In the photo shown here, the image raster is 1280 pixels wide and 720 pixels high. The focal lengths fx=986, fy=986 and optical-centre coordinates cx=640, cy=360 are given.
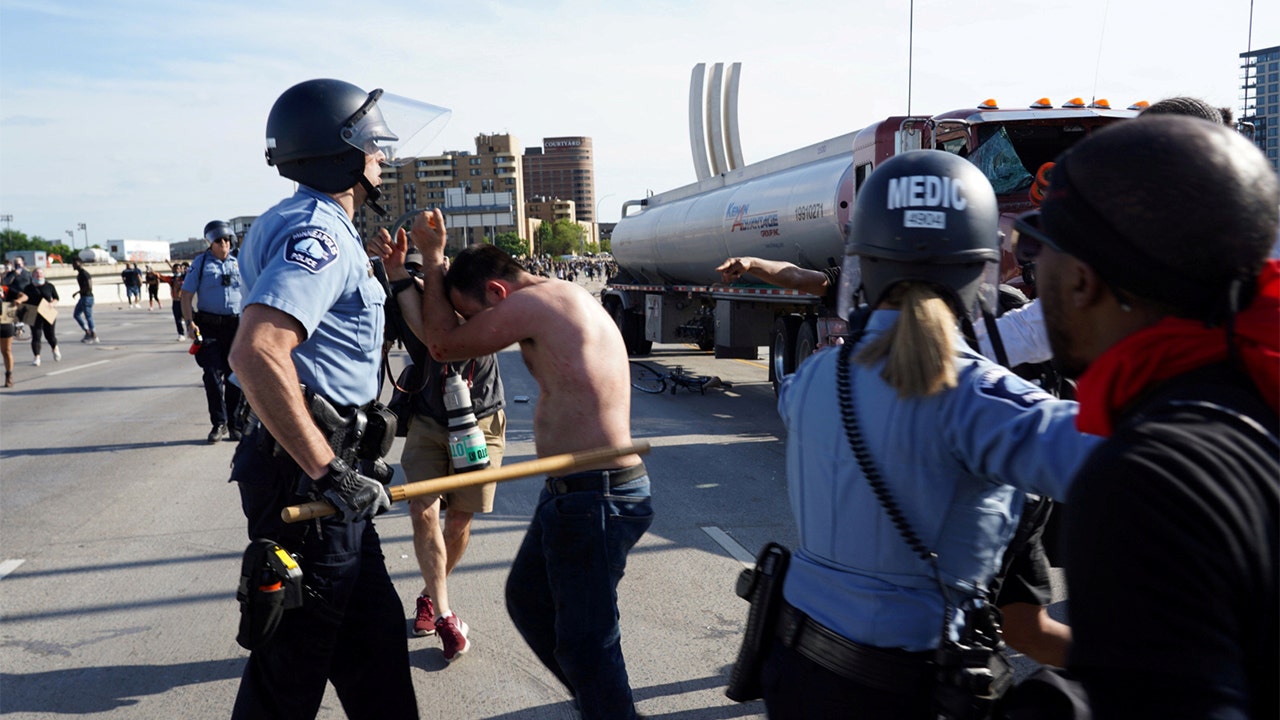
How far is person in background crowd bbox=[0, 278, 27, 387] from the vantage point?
14.5 m

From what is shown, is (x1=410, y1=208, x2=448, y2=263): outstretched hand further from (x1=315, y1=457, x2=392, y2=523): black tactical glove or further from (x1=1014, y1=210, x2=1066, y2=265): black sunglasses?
(x1=1014, y1=210, x2=1066, y2=265): black sunglasses

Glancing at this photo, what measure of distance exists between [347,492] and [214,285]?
8630mm

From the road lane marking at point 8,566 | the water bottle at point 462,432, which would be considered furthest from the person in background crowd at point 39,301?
the water bottle at point 462,432

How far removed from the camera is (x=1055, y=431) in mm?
1578

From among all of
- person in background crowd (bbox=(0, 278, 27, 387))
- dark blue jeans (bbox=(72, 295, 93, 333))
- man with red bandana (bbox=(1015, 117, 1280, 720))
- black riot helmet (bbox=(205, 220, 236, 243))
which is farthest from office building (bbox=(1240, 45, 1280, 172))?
dark blue jeans (bbox=(72, 295, 93, 333))

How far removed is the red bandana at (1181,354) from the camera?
43.6 inches

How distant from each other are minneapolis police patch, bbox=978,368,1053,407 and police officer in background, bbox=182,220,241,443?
924 centimetres

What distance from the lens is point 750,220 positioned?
1375 cm

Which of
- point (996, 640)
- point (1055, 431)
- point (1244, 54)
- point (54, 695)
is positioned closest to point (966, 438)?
point (1055, 431)

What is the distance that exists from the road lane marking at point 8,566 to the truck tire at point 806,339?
315 inches

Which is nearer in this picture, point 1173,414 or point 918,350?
point 1173,414

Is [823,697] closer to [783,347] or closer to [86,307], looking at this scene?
[783,347]

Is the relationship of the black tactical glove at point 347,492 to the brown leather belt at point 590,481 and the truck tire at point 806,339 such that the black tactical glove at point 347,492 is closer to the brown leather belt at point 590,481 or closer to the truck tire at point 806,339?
the brown leather belt at point 590,481

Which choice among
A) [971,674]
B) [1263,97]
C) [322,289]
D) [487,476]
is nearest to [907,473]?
[971,674]
